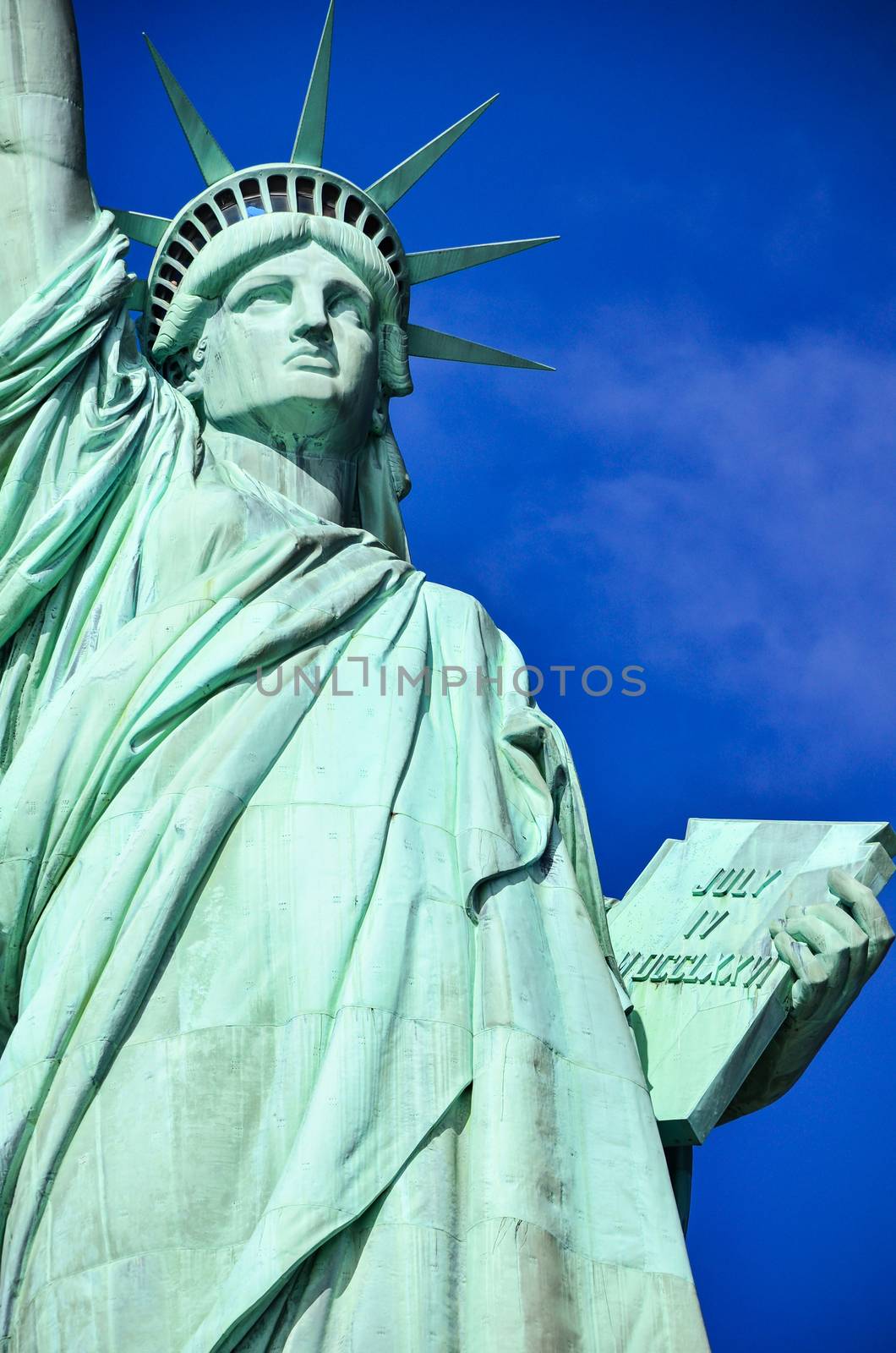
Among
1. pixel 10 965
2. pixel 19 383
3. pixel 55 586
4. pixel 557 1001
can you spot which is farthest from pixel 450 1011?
pixel 19 383

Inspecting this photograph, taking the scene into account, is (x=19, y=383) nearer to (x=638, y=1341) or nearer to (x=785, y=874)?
(x=785, y=874)

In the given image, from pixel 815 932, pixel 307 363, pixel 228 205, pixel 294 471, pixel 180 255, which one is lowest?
pixel 815 932

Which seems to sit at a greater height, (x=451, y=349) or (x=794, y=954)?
(x=451, y=349)

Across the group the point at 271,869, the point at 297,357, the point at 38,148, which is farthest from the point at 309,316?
the point at 271,869

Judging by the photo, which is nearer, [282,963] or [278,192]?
[282,963]

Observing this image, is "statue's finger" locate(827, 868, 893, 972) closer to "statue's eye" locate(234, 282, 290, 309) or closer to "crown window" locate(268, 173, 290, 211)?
"statue's eye" locate(234, 282, 290, 309)

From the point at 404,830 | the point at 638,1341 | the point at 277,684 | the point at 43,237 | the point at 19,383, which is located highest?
the point at 43,237

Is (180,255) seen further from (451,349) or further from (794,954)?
(794,954)
